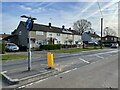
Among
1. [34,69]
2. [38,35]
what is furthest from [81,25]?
[34,69]

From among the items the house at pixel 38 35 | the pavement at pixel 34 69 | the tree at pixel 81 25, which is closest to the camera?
the pavement at pixel 34 69

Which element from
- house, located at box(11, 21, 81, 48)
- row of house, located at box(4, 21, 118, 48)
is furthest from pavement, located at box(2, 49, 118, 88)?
house, located at box(11, 21, 81, 48)

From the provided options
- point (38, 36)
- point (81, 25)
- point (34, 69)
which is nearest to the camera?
point (34, 69)

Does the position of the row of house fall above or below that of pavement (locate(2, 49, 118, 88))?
above

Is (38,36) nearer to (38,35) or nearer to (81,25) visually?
(38,35)

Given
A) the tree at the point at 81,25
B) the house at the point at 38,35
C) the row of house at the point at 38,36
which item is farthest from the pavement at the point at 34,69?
the tree at the point at 81,25

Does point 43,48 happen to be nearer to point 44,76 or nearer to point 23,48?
point 23,48

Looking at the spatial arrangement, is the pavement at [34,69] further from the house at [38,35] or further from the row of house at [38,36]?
the house at [38,35]

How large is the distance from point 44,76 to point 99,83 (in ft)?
9.31

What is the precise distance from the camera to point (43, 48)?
143 ft

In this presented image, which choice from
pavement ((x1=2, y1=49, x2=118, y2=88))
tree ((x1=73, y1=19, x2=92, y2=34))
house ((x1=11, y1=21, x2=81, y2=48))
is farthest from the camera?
tree ((x1=73, y1=19, x2=92, y2=34))

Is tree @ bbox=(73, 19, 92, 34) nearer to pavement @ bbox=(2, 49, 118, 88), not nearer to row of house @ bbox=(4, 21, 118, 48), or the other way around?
row of house @ bbox=(4, 21, 118, 48)

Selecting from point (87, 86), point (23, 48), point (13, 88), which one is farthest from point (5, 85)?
point (23, 48)

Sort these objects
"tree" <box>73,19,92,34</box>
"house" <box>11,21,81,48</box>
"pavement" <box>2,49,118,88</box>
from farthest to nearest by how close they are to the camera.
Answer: "tree" <box>73,19,92,34</box> → "house" <box>11,21,81,48</box> → "pavement" <box>2,49,118,88</box>
